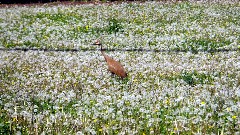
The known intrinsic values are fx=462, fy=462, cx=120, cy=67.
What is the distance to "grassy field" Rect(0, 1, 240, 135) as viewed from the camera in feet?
20.9

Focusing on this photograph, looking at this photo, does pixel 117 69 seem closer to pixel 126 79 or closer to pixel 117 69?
pixel 117 69

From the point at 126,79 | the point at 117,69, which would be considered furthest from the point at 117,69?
the point at 126,79

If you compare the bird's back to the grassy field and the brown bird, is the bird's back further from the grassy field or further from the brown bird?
the grassy field

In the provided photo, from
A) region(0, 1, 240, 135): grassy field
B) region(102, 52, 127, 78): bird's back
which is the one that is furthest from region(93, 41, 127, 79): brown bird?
region(0, 1, 240, 135): grassy field

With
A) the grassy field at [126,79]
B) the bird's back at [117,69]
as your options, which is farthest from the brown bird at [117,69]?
the grassy field at [126,79]

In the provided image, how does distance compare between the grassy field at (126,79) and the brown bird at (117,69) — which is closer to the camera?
the grassy field at (126,79)

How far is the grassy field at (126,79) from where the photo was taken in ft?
20.9

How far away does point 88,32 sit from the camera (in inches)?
709

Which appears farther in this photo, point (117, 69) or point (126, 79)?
point (117, 69)

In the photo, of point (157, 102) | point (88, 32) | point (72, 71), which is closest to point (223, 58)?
point (72, 71)

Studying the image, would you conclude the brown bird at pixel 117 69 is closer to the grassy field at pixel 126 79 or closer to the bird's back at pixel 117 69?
the bird's back at pixel 117 69

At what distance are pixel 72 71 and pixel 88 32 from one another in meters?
7.58

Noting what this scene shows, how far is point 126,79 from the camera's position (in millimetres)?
9625

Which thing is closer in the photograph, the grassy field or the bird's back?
the grassy field
